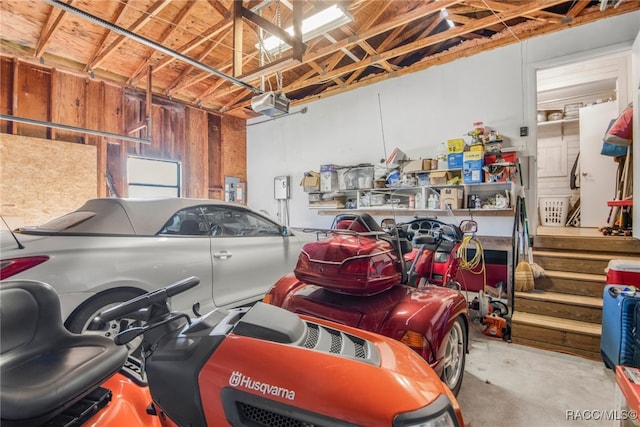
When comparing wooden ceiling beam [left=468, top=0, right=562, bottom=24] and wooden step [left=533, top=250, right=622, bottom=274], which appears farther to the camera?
wooden ceiling beam [left=468, top=0, right=562, bottom=24]

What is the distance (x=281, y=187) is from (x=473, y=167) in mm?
4307

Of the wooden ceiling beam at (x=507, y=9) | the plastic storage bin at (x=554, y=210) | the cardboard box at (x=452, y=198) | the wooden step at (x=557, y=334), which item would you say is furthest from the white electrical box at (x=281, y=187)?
the plastic storage bin at (x=554, y=210)

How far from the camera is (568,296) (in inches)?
127

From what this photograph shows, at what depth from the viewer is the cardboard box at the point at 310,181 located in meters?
6.28

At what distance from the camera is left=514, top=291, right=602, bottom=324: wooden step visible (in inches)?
116

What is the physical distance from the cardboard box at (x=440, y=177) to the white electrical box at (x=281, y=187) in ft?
11.5

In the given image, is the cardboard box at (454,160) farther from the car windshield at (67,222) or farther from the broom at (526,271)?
the car windshield at (67,222)

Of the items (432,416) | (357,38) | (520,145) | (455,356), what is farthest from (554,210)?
(432,416)

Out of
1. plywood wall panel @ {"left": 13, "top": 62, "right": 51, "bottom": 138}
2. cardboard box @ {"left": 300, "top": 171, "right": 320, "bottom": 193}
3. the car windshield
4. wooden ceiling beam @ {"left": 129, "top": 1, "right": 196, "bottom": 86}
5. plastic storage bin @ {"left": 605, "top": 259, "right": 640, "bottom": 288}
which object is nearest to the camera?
the car windshield

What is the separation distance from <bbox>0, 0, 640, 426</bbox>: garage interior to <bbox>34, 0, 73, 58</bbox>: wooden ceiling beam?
3cm

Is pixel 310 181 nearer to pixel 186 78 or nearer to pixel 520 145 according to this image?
pixel 186 78

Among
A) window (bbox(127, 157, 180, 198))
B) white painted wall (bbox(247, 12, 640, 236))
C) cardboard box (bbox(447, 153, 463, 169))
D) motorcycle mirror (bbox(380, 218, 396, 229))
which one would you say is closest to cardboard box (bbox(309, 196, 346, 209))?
white painted wall (bbox(247, 12, 640, 236))

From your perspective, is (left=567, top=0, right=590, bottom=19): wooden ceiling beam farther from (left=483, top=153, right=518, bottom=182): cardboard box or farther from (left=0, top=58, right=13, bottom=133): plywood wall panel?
(left=0, top=58, right=13, bottom=133): plywood wall panel

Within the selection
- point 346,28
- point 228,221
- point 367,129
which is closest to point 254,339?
point 228,221
